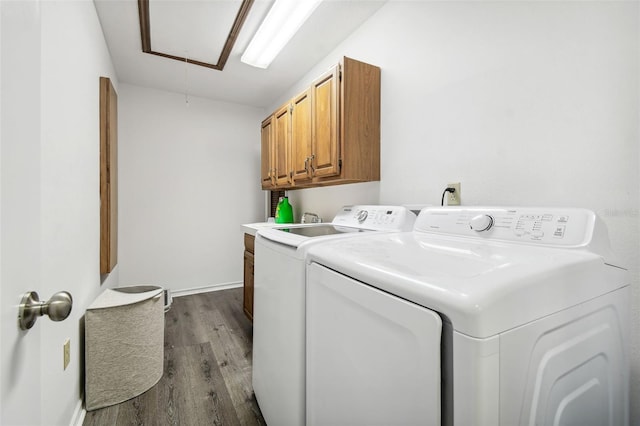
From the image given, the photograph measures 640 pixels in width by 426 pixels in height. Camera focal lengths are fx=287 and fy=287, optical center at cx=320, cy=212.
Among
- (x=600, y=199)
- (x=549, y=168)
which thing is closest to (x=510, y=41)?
(x=549, y=168)

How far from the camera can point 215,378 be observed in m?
1.85

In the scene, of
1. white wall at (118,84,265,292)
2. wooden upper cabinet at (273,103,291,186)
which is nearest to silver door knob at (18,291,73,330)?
wooden upper cabinet at (273,103,291,186)

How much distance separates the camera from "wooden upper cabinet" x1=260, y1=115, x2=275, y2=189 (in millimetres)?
2986

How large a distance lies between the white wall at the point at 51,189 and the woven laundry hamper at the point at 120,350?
0.07 meters

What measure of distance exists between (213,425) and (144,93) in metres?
3.36

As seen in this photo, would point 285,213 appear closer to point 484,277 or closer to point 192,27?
point 192,27

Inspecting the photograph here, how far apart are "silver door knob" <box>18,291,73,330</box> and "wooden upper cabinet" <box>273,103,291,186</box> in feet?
7.01

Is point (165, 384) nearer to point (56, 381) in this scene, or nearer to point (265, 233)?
point (56, 381)

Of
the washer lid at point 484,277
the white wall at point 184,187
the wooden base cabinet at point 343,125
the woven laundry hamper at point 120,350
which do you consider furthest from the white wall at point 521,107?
the white wall at point 184,187

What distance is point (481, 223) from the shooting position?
1.04 metres

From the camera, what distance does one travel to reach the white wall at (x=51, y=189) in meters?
0.49

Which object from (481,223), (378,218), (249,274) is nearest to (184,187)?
(249,274)

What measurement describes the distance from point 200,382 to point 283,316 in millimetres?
1061

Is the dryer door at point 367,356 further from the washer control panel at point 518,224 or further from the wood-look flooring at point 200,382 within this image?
the wood-look flooring at point 200,382
